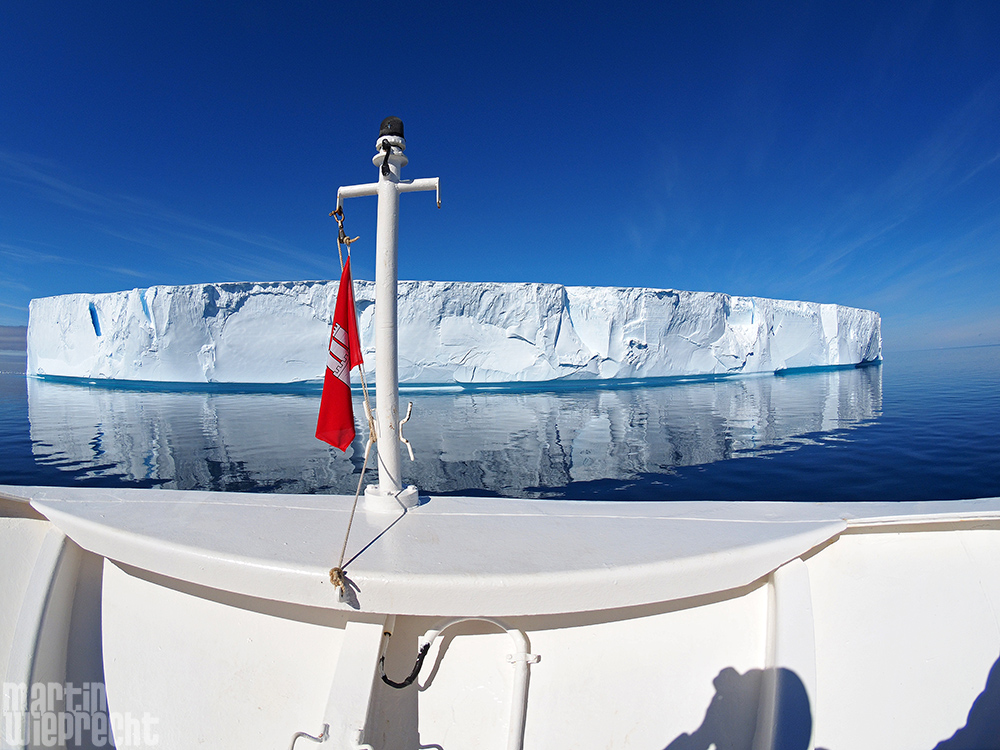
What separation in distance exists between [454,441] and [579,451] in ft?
6.69

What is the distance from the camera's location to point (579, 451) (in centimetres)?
613

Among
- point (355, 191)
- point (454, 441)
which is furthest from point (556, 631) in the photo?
point (454, 441)

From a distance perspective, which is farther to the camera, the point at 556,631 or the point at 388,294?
the point at 388,294

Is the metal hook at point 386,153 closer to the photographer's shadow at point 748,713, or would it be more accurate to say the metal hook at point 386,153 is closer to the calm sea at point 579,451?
the photographer's shadow at point 748,713

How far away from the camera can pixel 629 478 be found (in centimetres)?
469

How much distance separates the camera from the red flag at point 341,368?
153 cm

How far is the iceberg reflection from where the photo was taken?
4.81m

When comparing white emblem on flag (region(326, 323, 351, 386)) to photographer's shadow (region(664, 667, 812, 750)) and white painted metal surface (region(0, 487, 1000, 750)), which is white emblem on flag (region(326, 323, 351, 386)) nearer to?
white painted metal surface (region(0, 487, 1000, 750))

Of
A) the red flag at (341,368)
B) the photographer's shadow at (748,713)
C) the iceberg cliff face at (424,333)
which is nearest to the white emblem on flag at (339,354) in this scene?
the red flag at (341,368)

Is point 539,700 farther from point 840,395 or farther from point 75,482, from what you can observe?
point 840,395

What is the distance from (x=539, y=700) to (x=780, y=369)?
23.4 m

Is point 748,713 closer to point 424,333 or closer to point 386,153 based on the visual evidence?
point 386,153

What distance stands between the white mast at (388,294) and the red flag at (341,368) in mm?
112

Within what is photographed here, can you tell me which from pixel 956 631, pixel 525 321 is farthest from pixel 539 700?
pixel 525 321
